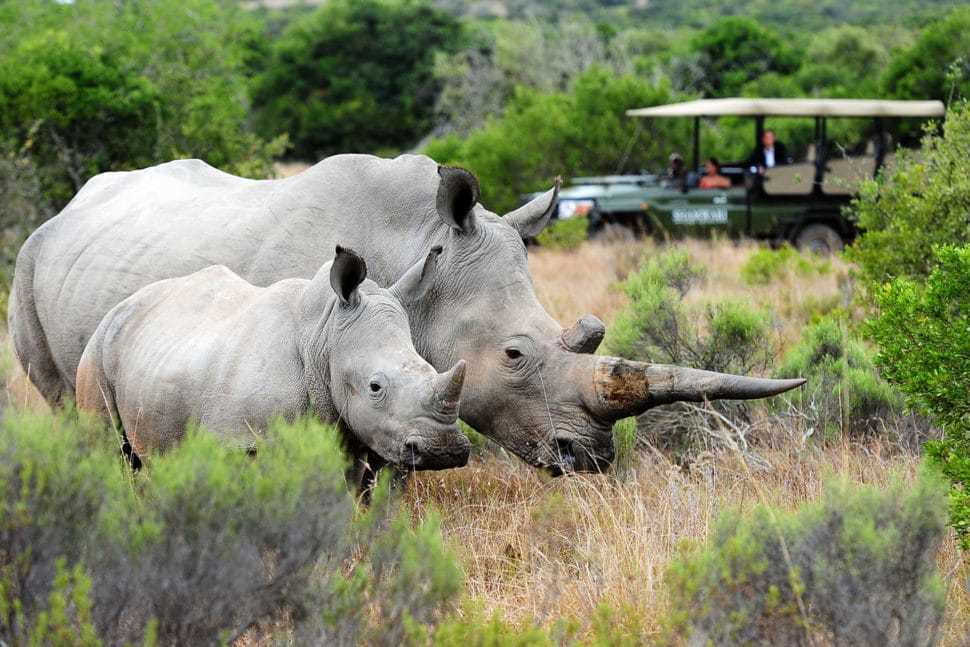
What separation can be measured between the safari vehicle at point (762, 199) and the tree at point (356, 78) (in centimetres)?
2033

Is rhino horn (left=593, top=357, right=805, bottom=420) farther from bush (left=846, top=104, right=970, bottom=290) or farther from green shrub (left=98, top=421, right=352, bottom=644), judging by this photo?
bush (left=846, top=104, right=970, bottom=290)

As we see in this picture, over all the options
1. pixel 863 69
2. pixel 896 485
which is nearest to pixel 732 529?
pixel 896 485

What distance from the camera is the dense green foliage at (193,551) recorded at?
3.50 metres

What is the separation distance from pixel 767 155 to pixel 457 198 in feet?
40.9

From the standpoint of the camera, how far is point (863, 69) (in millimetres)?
40625

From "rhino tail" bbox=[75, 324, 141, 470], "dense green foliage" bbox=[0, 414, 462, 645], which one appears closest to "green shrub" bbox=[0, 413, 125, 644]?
"dense green foliage" bbox=[0, 414, 462, 645]

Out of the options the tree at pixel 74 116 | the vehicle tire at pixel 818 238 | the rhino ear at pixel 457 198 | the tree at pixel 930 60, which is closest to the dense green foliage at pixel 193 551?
the rhino ear at pixel 457 198

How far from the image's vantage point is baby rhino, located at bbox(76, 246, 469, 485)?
4711mm

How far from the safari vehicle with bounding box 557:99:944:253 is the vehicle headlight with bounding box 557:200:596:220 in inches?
0.7

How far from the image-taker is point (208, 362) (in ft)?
17.1

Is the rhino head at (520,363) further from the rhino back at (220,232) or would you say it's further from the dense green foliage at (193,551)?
the dense green foliage at (193,551)

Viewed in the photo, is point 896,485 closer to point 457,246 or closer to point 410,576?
point 410,576

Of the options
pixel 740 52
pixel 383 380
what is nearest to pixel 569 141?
pixel 383 380

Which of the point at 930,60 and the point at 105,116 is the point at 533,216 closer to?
the point at 105,116
